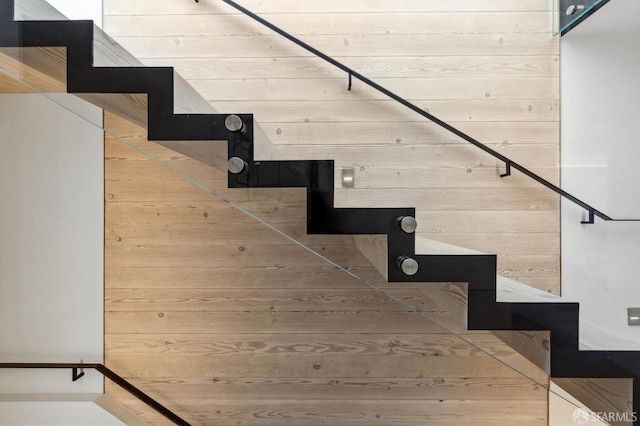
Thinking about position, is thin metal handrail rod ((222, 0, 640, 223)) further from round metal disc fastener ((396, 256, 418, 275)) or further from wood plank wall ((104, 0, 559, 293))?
round metal disc fastener ((396, 256, 418, 275))

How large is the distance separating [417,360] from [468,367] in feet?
0.99

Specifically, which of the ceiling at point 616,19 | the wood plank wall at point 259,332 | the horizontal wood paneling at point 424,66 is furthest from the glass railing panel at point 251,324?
the ceiling at point 616,19

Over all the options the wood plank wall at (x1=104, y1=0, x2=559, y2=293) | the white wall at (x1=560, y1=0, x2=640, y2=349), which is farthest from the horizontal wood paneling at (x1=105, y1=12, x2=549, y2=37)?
the white wall at (x1=560, y1=0, x2=640, y2=349)

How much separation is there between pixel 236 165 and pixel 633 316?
1564 mm

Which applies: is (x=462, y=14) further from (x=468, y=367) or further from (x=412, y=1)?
(x=468, y=367)

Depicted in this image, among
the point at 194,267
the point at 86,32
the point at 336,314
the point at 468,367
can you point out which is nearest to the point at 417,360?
the point at 468,367

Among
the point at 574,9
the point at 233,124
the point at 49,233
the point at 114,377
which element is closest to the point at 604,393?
the point at 233,124

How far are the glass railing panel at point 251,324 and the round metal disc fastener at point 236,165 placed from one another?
0.94m

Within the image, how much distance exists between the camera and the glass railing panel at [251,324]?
85.1 inches

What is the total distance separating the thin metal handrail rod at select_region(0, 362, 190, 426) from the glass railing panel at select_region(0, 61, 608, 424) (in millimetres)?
49

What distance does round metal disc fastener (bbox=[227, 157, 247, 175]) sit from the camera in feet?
4.12

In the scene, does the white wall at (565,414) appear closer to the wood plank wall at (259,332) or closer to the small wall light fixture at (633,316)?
the wood plank wall at (259,332)

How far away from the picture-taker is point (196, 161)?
1.30m

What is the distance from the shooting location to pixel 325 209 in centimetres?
125
